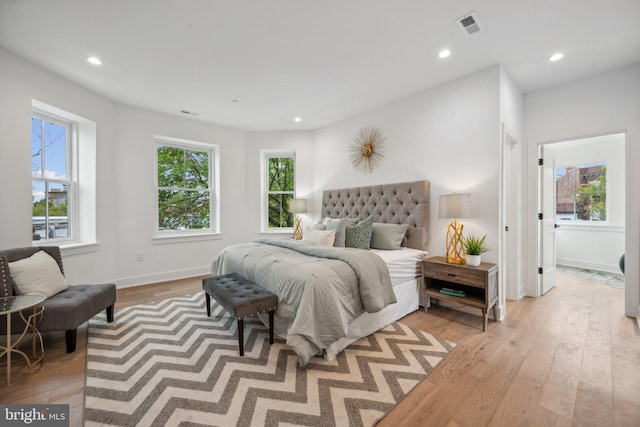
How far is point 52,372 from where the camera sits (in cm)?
189

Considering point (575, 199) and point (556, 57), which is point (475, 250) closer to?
point (556, 57)

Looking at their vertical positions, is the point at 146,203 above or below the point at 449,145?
below

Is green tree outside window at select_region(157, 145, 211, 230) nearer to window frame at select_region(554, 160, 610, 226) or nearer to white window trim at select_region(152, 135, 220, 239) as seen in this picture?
white window trim at select_region(152, 135, 220, 239)

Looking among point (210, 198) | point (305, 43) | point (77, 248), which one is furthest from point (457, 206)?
point (77, 248)

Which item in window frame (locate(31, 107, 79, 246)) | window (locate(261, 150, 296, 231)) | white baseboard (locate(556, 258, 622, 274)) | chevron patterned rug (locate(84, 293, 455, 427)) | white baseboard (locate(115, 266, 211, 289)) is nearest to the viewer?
chevron patterned rug (locate(84, 293, 455, 427))

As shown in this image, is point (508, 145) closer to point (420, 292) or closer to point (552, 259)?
point (552, 259)

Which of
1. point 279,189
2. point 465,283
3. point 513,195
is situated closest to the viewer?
point 465,283

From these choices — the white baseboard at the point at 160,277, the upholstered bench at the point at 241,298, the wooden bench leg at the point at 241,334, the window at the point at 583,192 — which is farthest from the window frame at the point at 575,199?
the white baseboard at the point at 160,277

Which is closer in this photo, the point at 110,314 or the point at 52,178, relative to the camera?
the point at 110,314

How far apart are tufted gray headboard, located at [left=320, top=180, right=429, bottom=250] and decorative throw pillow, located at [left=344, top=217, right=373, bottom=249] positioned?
47cm

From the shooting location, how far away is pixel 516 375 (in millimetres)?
1866

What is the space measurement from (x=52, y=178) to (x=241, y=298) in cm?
308

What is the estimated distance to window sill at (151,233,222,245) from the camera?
4.26 meters

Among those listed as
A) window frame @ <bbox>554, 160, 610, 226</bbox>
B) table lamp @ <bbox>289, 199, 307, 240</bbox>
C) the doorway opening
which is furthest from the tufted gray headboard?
window frame @ <bbox>554, 160, 610, 226</bbox>
